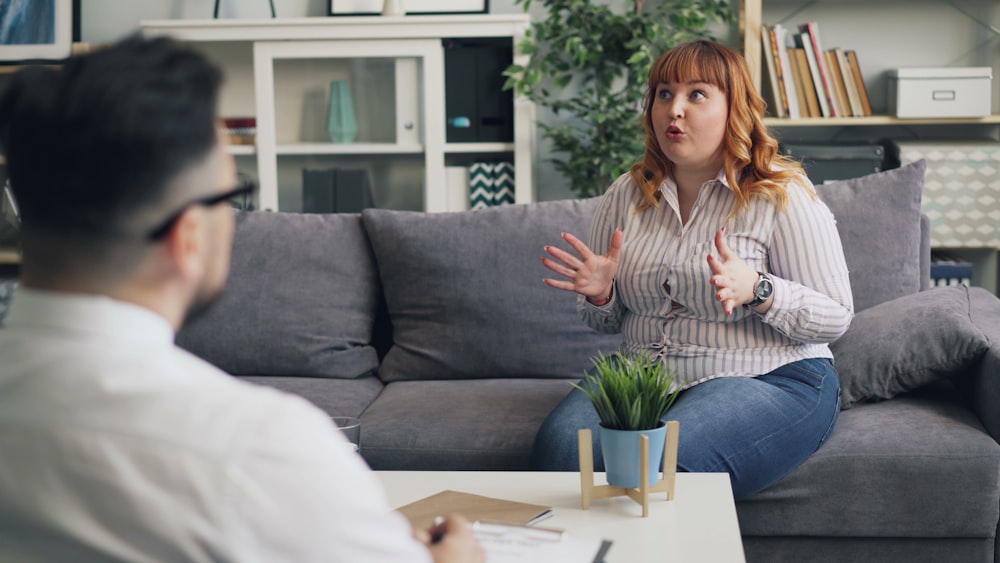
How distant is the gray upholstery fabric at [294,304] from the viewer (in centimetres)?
228

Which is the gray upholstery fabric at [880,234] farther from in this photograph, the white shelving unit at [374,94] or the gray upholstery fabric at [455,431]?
the white shelving unit at [374,94]

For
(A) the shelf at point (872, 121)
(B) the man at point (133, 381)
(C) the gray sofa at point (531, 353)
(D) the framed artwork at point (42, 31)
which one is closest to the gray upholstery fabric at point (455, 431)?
(C) the gray sofa at point (531, 353)

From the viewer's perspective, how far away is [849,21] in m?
3.51

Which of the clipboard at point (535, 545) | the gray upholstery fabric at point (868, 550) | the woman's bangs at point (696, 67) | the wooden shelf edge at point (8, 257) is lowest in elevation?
the gray upholstery fabric at point (868, 550)

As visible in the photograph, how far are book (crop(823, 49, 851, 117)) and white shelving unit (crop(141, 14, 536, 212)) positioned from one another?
96 centimetres

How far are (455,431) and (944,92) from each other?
2125mm

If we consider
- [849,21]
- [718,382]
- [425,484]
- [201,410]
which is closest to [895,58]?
[849,21]

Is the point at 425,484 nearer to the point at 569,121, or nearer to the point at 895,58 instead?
the point at 569,121

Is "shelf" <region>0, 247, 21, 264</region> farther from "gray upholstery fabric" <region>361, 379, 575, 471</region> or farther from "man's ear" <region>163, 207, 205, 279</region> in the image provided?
"man's ear" <region>163, 207, 205, 279</region>

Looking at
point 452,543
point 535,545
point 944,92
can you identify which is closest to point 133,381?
point 452,543

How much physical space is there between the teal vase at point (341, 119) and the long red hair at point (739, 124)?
181 cm

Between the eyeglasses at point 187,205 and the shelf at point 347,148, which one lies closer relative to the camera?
the eyeglasses at point 187,205

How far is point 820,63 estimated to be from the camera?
129 inches

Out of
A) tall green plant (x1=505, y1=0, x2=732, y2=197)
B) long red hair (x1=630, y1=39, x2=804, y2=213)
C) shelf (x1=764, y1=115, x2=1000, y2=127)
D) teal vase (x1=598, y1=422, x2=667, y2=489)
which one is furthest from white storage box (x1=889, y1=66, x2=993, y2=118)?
teal vase (x1=598, y1=422, x2=667, y2=489)
